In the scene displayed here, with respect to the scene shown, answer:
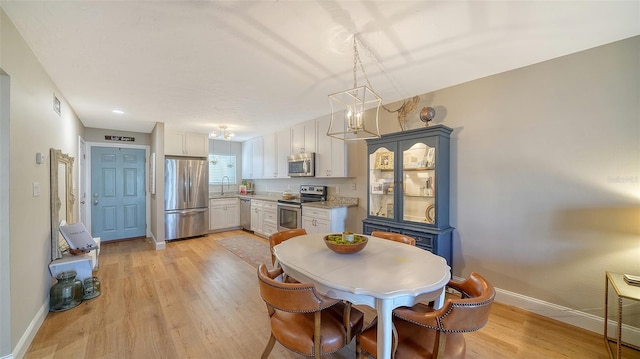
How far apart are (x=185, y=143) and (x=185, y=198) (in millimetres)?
1223

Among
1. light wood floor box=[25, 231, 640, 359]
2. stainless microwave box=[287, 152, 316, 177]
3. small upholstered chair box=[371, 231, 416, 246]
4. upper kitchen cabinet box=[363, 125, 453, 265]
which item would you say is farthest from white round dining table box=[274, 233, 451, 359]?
stainless microwave box=[287, 152, 316, 177]

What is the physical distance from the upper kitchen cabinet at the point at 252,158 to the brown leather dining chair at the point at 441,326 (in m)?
5.14

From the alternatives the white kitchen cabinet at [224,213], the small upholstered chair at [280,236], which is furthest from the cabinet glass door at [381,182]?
the white kitchen cabinet at [224,213]

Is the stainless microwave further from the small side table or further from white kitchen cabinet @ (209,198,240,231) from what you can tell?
the small side table

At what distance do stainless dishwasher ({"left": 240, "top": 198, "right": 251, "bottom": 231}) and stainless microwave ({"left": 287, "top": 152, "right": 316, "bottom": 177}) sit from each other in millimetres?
1745

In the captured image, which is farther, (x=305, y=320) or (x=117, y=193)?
(x=117, y=193)

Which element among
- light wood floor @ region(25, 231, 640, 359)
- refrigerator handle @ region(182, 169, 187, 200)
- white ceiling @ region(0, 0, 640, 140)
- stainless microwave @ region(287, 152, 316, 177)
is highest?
white ceiling @ region(0, 0, 640, 140)

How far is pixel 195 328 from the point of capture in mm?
2281

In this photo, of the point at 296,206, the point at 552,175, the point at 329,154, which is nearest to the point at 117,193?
the point at 296,206

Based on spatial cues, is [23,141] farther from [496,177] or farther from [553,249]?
[553,249]

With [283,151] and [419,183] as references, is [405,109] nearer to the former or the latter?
[419,183]

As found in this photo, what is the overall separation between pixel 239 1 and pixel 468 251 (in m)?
3.26

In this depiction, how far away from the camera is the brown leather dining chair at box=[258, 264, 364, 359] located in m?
1.38

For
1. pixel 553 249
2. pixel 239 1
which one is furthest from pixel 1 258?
pixel 553 249
